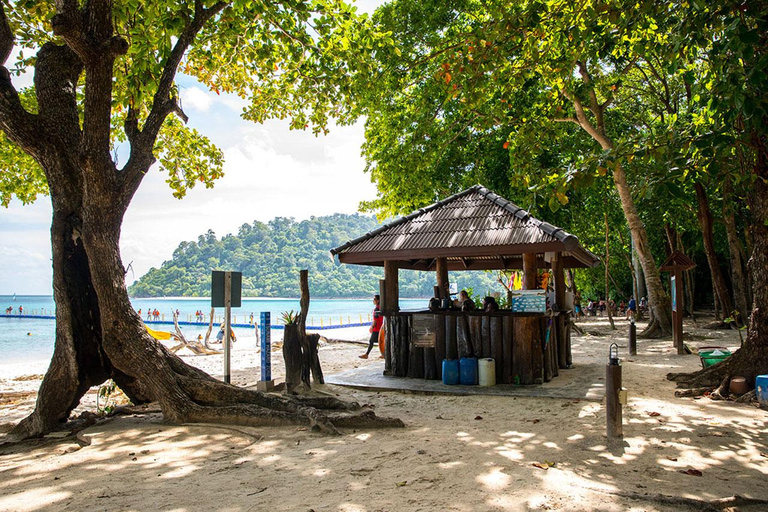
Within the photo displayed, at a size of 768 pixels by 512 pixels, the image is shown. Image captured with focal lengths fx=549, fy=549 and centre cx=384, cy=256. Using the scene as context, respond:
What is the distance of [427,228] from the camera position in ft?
34.0

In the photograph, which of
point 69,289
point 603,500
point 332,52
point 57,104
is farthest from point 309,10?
point 603,500

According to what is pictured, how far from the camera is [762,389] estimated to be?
713cm

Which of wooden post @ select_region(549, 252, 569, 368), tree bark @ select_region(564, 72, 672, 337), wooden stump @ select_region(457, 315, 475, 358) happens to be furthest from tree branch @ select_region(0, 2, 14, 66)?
tree bark @ select_region(564, 72, 672, 337)

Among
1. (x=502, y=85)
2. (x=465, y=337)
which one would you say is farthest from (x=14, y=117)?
(x=502, y=85)

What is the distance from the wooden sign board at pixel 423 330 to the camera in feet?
32.2

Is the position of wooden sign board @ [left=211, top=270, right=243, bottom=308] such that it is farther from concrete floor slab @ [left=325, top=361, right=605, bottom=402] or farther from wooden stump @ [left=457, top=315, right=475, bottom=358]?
wooden stump @ [left=457, top=315, right=475, bottom=358]

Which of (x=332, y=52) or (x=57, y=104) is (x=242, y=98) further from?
(x=57, y=104)

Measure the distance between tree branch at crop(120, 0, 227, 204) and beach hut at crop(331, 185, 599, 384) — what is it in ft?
13.5

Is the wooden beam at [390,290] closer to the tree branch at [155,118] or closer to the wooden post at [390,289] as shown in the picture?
the wooden post at [390,289]

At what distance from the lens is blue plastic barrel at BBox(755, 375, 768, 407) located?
23.2ft

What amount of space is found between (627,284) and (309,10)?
4293 centimetres

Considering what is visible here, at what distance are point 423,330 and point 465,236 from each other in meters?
1.85

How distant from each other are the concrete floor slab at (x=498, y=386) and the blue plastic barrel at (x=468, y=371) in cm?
25

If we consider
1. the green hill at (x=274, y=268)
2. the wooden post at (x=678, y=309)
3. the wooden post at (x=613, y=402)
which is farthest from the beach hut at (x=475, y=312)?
the green hill at (x=274, y=268)
